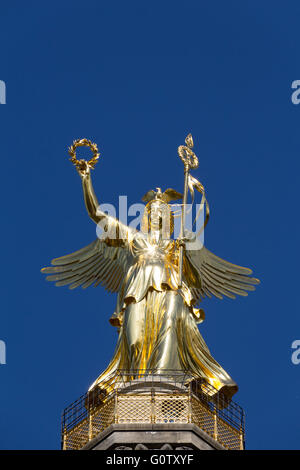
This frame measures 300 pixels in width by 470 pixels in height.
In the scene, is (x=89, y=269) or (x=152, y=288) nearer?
(x=152, y=288)

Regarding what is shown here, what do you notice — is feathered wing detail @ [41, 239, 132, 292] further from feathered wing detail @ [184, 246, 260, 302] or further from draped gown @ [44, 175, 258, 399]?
feathered wing detail @ [184, 246, 260, 302]

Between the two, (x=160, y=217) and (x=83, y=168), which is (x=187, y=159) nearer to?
(x=160, y=217)

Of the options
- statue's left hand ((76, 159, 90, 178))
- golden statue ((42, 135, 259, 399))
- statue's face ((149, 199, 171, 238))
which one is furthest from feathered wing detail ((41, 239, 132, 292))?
statue's left hand ((76, 159, 90, 178))

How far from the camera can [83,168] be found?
44844 millimetres

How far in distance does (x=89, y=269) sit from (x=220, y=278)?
3.55 m

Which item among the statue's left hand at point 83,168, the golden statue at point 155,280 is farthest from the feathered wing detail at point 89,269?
the statue's left hand at point 83,168

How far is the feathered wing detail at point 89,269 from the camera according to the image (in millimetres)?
45625

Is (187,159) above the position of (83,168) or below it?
above

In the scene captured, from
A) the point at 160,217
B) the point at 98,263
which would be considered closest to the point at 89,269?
the point at 98,263

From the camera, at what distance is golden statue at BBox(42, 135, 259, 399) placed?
42.4 metres

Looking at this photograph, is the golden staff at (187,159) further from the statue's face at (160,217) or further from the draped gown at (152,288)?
the draped gown at (152,288)
